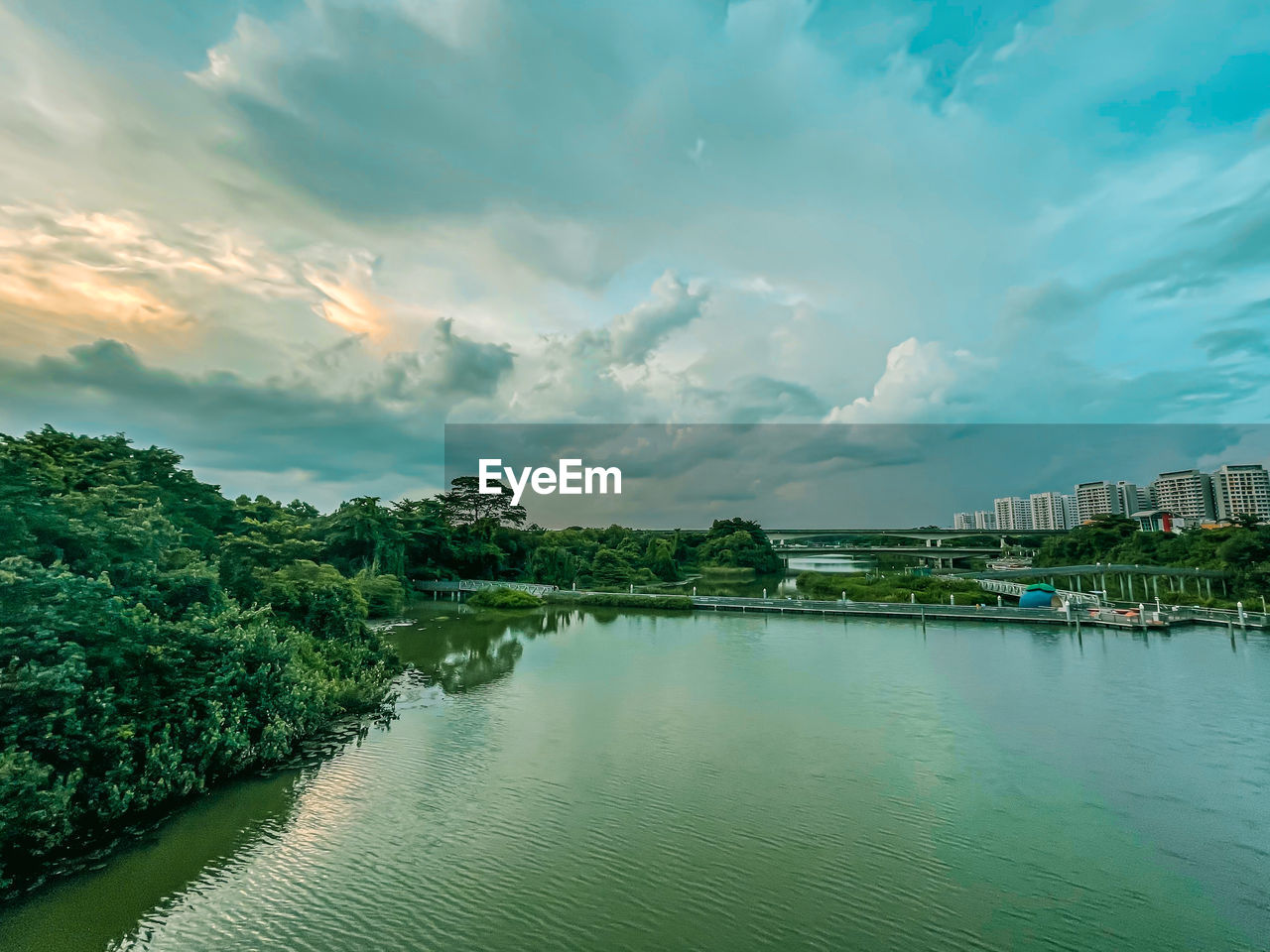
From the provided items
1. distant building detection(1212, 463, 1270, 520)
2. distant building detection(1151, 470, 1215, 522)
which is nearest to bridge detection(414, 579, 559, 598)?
distant building detection(1151, 470, 1215, 522)

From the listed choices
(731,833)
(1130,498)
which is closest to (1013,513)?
(1130,498)

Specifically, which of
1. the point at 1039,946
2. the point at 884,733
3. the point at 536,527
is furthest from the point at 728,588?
the point at 1039,946

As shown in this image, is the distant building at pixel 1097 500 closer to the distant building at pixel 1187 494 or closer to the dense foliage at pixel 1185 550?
the distant building at pixel 1187 494

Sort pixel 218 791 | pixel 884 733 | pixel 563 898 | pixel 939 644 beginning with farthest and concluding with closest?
pixel 939 644 → pixel 884 733 → pixel 218 791 → pixel 563 898

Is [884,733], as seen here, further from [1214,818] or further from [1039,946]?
[1039,946]

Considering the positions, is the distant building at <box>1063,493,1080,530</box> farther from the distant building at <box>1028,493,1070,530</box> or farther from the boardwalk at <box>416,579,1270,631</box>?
the boardwalk at <box>416,579,1270,631</box>

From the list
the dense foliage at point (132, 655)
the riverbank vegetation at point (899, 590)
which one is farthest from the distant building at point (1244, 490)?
the dense foliage at point (132, 655)

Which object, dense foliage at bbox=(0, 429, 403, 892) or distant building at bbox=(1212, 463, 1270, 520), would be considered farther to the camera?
distant building at bbox=(1212, 463, 1270, 520)
